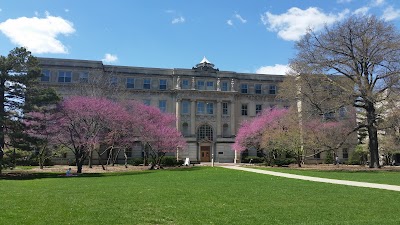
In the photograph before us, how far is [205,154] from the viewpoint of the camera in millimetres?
59969

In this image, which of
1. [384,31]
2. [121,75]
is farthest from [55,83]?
[384,31]

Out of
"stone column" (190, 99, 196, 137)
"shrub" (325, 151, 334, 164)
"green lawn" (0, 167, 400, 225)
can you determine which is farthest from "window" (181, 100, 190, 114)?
"green lawn" (0, 167, 400, 225)

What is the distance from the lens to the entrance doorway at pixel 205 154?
59781mm

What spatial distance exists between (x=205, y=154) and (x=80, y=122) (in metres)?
29.1

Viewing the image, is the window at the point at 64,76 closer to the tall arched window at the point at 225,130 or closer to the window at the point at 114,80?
the window at the point at 114,80

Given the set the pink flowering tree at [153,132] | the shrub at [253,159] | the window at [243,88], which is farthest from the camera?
the window at [243,88]

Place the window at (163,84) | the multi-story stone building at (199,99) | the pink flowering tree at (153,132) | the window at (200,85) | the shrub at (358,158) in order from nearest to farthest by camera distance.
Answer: the pink flowering tree at (153,132), the shrub at (358,158), the multi-story stone building at (199,99), the window at (163,84), the window at (200,85)

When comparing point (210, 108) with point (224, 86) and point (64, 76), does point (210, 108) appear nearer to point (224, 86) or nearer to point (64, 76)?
point (224, 86)

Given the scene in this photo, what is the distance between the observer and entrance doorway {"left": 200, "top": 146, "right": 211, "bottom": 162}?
2354 inches

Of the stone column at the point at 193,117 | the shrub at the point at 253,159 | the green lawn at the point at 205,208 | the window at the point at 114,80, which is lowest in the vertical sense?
the green lawn at the point at 205,208

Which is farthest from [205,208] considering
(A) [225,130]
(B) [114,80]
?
(A) [225,130]

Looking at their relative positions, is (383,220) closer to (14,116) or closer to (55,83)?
(14,116)

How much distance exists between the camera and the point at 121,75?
58094mm

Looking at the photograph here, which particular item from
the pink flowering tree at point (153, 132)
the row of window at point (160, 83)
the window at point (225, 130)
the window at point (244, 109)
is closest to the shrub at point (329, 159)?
the row of window at point (160, 83)
